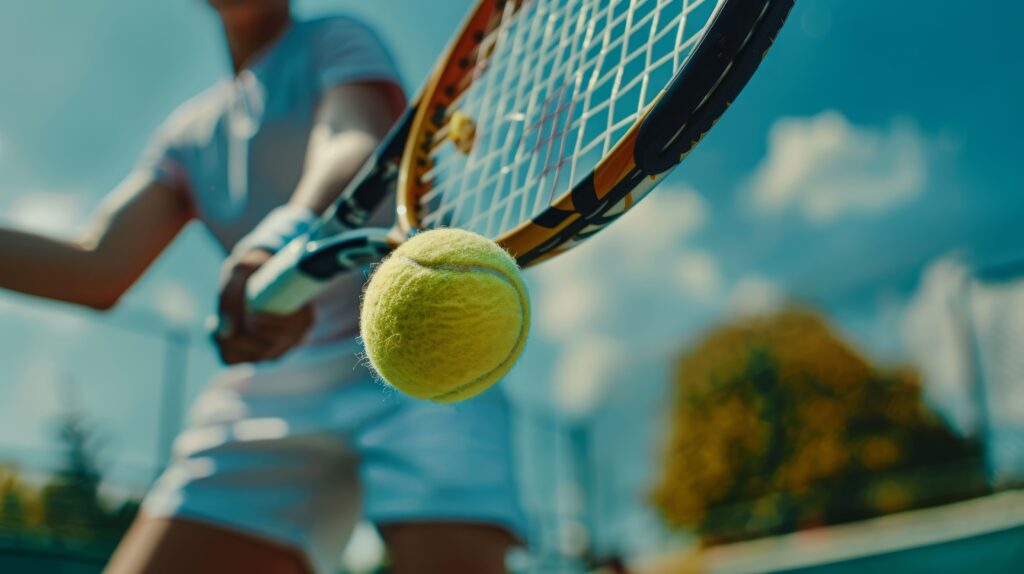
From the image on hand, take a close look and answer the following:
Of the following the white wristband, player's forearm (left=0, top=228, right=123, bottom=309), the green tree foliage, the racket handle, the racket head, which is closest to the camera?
the racket head

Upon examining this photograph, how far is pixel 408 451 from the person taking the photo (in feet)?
4.96

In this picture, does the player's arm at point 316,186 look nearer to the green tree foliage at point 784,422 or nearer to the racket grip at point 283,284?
the racket grip at point 283,284

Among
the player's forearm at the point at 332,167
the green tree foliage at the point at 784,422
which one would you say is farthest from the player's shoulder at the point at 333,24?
the green tree foliage at the point at 784,422

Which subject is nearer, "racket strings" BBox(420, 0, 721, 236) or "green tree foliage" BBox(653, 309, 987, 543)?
"racket strings" BBox(420, 0, 721, 236)

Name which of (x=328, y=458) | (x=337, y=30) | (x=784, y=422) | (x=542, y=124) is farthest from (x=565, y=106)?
(x=784, y=422)

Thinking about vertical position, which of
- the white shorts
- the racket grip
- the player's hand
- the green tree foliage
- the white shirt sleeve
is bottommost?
the green tree foliage

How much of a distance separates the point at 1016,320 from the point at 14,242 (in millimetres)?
6255

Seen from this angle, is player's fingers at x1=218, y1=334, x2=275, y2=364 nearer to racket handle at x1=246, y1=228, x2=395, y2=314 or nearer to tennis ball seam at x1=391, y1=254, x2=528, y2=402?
racket handle at x1=246, y1=228, x2=395, y2=314

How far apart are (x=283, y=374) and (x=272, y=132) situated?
44 centimetres

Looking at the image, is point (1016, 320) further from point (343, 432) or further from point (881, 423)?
point (881, 423)

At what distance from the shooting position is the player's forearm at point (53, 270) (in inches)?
64.7

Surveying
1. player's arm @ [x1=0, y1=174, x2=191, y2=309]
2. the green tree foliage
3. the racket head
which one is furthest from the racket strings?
the green tree foliage

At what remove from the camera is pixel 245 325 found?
1521 millimetres

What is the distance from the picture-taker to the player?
4.89 feet
